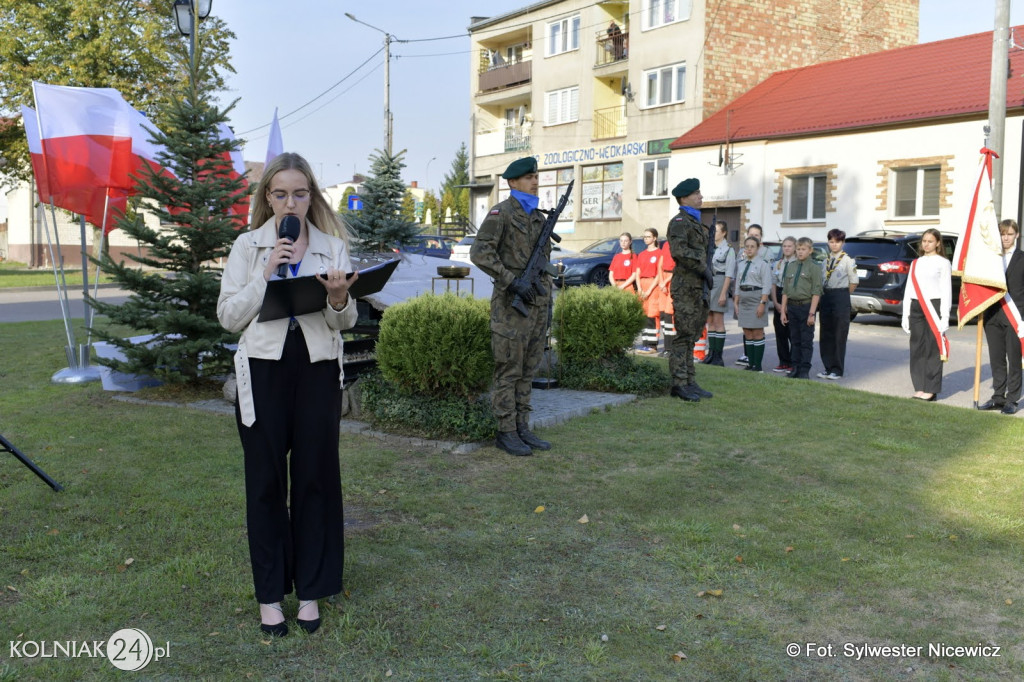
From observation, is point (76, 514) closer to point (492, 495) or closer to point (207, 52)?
point (492, 495)

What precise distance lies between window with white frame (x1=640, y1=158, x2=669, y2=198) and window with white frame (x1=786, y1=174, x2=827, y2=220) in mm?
5859

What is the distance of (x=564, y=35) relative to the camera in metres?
38.6

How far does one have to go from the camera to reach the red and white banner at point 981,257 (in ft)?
30.5

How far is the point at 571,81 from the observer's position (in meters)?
38.2

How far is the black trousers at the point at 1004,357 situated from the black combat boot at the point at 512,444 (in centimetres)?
543

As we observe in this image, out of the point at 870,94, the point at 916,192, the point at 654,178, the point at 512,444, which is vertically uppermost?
the point at 870,94

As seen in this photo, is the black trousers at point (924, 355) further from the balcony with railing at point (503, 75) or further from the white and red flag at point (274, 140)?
the balcony with railing at point (503, 75)

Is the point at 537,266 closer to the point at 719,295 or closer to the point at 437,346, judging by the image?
the point at 437,346

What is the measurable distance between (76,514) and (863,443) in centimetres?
591

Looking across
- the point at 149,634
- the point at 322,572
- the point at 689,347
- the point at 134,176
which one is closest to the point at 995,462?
the point at 689,347

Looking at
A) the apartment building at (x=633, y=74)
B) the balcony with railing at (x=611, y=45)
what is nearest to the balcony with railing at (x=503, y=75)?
the apartment building at (x=633, y=74)

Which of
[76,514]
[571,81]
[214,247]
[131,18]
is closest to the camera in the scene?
[76,514]

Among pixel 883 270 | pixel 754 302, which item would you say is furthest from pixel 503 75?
pixel 754 302

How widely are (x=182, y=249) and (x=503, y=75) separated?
35325mm
